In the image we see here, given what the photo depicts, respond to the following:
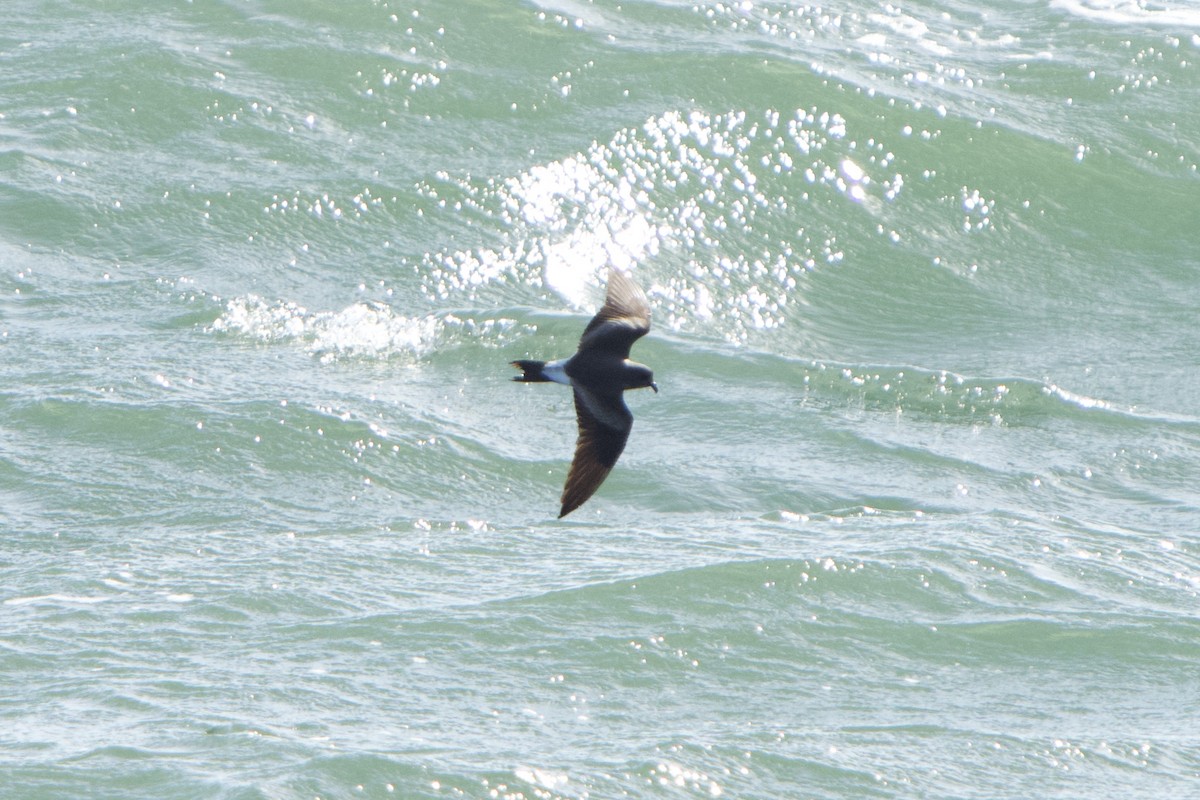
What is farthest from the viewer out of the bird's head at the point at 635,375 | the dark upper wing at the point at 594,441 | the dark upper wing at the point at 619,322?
the dark upper wing at the point at 619,322

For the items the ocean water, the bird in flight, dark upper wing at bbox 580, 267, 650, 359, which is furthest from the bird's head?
the ocean water

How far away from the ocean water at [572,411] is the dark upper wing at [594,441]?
1035 millimetres

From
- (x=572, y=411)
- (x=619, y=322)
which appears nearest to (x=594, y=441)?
(x=619, y=322)

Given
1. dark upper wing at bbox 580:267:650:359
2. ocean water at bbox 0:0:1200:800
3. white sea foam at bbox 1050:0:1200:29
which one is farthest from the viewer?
white sea foam at bbox 1050:0:1200:29

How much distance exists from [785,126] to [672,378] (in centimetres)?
297

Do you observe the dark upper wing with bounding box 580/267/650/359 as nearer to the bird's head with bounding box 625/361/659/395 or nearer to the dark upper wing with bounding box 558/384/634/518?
the bird's head with bounding box 625/361/659/395

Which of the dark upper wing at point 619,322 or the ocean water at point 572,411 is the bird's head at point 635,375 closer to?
the dark upper wing at point 619,322

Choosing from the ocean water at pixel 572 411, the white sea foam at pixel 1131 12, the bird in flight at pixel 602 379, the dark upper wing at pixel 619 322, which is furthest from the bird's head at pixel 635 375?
the white sea foam at pixel 1131 12

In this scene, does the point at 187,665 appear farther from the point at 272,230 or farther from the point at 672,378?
the point at 272,230

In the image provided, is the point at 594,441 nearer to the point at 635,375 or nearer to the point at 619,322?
the point at 635,375

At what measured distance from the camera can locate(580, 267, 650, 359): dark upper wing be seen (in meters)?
6.06

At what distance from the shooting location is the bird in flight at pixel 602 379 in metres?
5.47

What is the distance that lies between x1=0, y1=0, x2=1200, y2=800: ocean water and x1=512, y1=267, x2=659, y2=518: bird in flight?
3.47 feet

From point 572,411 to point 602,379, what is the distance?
3397mm
